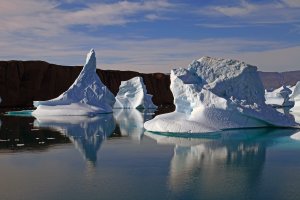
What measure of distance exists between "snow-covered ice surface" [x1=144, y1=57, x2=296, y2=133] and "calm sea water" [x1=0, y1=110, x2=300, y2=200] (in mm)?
1171

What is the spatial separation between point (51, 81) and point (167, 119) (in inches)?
Answer: 1244

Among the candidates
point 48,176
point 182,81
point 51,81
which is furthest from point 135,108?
point 48,176

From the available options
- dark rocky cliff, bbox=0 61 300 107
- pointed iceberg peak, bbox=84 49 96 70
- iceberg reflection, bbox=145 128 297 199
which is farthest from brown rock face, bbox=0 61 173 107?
iceberg reflection, bbox=145 128 297 199

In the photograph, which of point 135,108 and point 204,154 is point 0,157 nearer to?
point 204,154

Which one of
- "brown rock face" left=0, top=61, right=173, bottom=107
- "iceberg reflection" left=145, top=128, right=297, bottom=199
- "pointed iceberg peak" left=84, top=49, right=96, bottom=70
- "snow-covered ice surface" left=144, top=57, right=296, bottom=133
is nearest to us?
"iceberg reflection" left=145, top=128, right=297, bottom=199

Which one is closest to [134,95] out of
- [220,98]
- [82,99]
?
[82,99]

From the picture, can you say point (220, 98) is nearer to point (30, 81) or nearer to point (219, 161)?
point (219, 161)

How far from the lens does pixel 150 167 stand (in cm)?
738

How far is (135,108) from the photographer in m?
33.8

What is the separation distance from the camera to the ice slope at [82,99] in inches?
848

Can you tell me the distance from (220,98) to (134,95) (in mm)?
21109

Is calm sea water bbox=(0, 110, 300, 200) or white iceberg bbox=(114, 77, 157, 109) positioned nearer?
calm sea water bbox=(0, 110, 300, 200)

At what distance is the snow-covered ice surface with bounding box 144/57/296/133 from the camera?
13172 millimetres

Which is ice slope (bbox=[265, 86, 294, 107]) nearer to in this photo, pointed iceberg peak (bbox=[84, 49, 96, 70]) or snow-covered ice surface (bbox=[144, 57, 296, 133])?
pointed iceberg peak (bbox=[84, 49, 96, 70])
